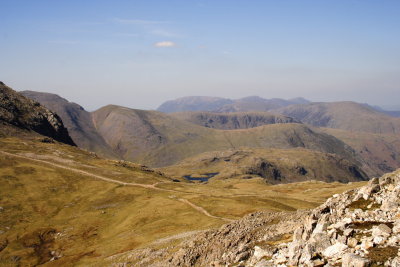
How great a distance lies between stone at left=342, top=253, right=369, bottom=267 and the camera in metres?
24.8

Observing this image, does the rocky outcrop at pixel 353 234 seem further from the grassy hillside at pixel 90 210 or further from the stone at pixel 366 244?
the grassy hillside at pixel 90 210

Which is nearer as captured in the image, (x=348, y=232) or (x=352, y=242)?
(x=352, y=242)

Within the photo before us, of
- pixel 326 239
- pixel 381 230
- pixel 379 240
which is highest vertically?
pixel 381 230

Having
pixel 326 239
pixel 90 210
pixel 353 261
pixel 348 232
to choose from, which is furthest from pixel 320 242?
pixel 90 210

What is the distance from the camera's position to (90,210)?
14038 cm

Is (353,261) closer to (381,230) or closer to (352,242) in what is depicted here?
(352,242)

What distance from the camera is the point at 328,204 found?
4153cm

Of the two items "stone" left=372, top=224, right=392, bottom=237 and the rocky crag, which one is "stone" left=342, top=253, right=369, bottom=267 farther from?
"stone" left=372, top=224, right=392, bottom=237

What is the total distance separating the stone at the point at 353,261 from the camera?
2475cm

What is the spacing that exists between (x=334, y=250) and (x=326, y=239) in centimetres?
215

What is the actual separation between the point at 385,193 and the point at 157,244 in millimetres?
52531

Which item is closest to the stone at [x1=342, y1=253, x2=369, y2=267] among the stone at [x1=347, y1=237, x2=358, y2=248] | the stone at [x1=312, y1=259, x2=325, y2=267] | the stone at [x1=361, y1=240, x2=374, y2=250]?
the stone at [x1=312, y1=259, x2=325, y2=267]

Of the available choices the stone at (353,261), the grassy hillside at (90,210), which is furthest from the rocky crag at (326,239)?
the grassy hillside at (90,210)

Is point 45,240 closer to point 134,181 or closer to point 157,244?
point 157,244
